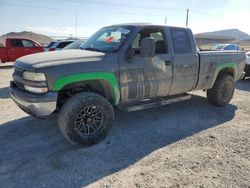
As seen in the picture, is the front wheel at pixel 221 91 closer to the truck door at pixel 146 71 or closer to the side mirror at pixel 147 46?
the truck door at pixel 146 71

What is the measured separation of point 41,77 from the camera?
366 centimetres

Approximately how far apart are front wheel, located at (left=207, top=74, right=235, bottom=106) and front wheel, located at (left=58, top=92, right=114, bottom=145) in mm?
3231

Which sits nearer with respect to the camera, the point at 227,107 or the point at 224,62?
the point at 224,62

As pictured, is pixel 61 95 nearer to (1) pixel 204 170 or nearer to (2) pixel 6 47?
(1) pixel 204 170

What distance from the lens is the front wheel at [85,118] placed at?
3891 mm

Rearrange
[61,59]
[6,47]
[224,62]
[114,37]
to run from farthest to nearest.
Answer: [6,47] → [224,62] → [114,37] → [61,59]

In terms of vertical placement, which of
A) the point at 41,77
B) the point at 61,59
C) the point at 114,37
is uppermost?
the point at 114,37

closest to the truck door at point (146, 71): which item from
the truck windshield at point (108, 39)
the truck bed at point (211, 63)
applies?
the truck windshield at point (108, 39)

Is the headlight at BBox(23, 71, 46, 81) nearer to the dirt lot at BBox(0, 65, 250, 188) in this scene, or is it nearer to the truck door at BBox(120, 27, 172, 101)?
the dirt lot at BBox(0, 65, 250, 188)

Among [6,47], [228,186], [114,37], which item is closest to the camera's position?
[228,186]

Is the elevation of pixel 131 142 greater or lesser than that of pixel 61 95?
lesser

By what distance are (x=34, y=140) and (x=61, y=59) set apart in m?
1.54

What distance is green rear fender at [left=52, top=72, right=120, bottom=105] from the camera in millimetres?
3730

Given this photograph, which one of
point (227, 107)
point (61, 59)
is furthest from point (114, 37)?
point (227, 107)
